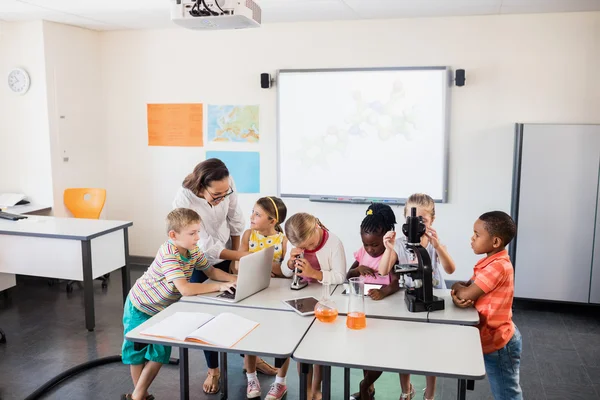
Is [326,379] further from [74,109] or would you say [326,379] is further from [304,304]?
[74,109]

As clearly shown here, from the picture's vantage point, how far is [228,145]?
5570mm

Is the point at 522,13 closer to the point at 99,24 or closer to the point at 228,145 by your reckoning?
the point at 228,145

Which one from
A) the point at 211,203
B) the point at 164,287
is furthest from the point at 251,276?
the point at 211,203

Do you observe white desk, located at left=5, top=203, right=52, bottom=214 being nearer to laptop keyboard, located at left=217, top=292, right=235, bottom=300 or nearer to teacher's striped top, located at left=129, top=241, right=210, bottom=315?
teacher's striped top, located at left=129, top=241, right=210, bottom=315

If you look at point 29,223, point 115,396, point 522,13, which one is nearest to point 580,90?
point 522,13

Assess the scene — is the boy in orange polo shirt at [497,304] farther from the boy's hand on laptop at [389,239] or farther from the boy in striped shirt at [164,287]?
the boy in striped shirt at [164,287]

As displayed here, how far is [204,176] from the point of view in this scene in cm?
318

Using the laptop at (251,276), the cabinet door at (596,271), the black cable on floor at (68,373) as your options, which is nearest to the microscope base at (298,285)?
the laptop at (251,276)

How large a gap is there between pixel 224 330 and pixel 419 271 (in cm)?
89

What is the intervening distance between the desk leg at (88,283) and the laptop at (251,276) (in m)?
1.68

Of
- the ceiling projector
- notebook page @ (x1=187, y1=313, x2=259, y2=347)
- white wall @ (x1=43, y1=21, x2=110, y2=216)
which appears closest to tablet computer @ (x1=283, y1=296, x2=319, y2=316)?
notebook page @ (x1=187, y1=313, x2=259, y2=347)

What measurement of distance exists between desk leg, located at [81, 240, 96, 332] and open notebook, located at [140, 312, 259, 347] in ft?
6.13

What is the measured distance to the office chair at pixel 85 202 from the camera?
5.34 meters

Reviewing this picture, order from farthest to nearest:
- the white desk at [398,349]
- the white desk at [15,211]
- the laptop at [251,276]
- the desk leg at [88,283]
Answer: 1. the white desk at [15,211]
2. the desk leg at [88,283]
3. the laptop at [251,276]
4. the white desk at [398,349]
